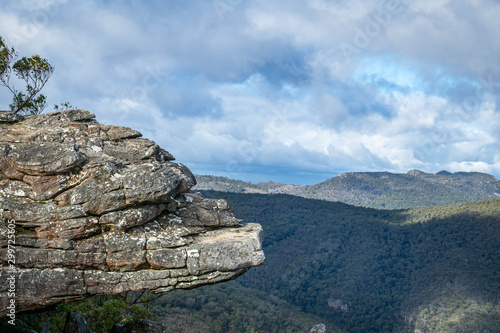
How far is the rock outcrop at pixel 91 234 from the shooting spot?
1351cm

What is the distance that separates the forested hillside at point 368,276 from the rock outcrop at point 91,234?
61.2m

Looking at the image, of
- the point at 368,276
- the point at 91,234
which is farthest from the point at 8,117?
the point at 368,276

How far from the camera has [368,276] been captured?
151 metres

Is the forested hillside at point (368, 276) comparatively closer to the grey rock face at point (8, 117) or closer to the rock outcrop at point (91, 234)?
the grey rock face at point (8, 117)

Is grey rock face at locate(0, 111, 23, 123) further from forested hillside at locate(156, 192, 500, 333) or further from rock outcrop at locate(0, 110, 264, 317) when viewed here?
forested hillside at locate(156, 192, 500, 333)

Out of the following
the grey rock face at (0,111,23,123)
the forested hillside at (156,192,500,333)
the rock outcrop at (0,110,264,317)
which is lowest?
the forested hillside at (156,192,500,333)

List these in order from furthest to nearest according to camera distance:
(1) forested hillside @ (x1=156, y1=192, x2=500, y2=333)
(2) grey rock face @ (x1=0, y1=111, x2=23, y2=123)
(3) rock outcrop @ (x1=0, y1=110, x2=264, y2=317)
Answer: (1) forested hillside @ (x1=156, y1=192, x2=500, y2=333)
(2) grey rock face @ (x1=0, y1=111, x2=23, y2=123)
(3) rock outcrop @ (x1=0, y1=110, x2=264, y2=317)

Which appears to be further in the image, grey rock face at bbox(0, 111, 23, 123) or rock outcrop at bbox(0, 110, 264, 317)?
grey rock face at bbox(0, 111, 23, 123)

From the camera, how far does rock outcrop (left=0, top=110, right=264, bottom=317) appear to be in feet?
44.3

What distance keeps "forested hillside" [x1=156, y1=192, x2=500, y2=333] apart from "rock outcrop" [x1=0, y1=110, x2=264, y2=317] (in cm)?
6124

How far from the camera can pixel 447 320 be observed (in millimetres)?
106000

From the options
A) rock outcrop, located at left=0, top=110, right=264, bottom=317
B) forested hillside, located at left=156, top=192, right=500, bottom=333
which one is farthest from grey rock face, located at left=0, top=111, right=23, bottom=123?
forested hillside, located at left=156, top=192, right=500, bottom=333

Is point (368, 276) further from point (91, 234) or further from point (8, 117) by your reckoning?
point (8, 117)

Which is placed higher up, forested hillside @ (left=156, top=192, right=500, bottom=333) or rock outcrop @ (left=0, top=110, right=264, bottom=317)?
rock outcrop @ (left=0, top=110, right=264, bottom=317)
